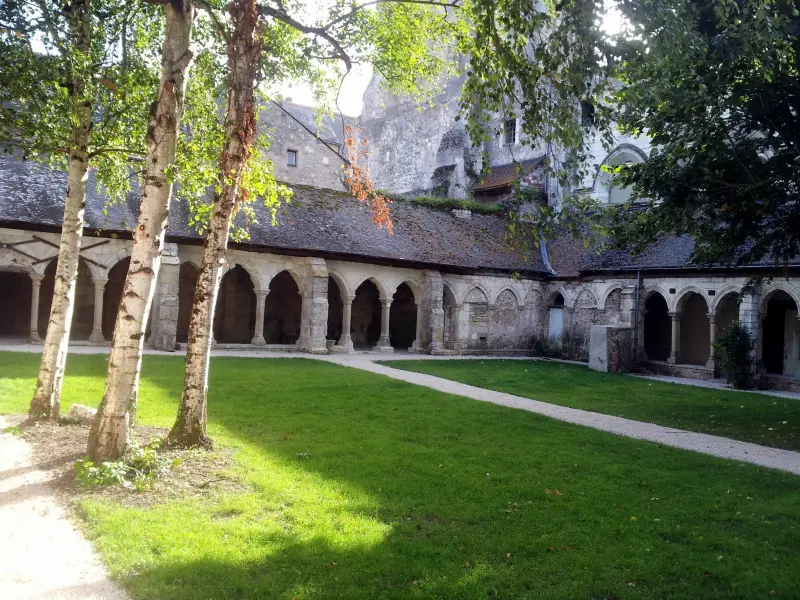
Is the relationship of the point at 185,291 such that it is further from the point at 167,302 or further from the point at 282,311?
the point at 167,302

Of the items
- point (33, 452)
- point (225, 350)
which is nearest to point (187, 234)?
point (225, 350)

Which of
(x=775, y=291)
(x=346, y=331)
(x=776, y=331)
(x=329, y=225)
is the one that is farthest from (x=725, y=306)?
(x=329, y=225)

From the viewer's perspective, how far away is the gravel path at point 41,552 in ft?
11.5

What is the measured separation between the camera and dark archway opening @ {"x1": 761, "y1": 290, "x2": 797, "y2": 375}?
18250 mm

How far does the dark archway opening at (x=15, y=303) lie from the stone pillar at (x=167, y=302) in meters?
5.30

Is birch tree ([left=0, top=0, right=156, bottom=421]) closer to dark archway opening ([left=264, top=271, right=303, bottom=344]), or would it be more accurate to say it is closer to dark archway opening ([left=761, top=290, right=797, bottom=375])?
dark archway opening ([left=264, top=271, right=303, bottom=344])

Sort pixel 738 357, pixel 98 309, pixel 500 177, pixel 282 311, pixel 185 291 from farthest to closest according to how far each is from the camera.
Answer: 1. pixel 500 177
2. pixel 282 311
3. pixel 185 291
4. pixel 98 309
5. pixel 738 357

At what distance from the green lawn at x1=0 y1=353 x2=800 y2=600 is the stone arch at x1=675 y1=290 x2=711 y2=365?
14.5 meters

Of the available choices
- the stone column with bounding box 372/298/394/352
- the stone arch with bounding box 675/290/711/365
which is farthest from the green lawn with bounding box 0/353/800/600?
the stone arch with bounding box 675/290/711/365

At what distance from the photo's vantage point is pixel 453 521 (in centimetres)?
495

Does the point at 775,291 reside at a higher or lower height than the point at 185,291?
higher

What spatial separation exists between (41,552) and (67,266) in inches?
166

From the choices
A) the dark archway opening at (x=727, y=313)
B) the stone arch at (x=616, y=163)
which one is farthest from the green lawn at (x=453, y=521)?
the stone arch at (x=616, y=163)

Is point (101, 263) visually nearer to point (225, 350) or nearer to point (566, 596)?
point (225, 350)
